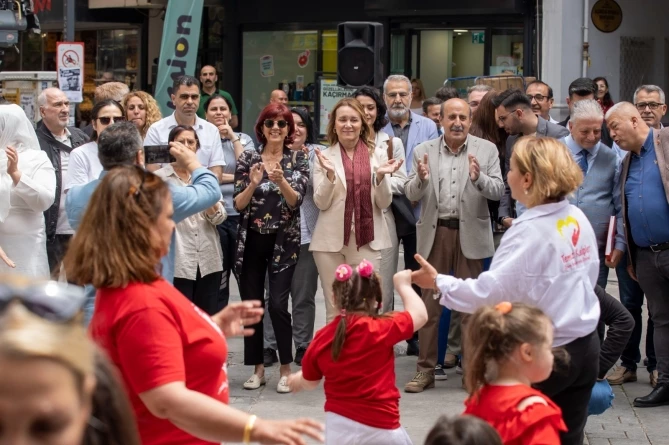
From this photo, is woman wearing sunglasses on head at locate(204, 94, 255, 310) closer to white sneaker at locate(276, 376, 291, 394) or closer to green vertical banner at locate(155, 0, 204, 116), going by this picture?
white sneaker at locate(276, 376, 291, 394)

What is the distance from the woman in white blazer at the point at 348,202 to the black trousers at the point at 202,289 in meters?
0.74

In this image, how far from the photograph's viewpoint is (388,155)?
7914mm

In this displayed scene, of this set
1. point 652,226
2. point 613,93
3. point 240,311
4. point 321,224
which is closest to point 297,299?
point 321,224

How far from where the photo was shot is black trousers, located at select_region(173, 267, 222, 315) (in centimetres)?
747

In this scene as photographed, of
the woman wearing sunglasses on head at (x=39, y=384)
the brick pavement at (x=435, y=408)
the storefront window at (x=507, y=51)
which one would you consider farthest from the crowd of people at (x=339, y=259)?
the storefront window at (x=507, y=51)

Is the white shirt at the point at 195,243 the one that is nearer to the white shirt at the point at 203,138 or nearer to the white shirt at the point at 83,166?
the white shirt at the point at 83,166

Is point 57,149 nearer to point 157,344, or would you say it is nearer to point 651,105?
point 651,105

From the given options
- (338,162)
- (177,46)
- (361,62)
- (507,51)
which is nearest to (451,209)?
(338,162)

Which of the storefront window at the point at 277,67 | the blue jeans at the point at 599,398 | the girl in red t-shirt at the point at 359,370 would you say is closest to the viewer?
the girl in red t-shirt at the point at 359,370

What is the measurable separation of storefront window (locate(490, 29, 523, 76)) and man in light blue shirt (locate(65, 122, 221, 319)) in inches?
480

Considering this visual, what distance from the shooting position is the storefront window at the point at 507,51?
16844mm

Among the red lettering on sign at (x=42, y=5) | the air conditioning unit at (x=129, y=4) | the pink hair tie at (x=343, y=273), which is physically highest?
the red lettering on sign at (x=42, y=5)

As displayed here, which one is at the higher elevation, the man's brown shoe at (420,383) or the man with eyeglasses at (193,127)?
the man with eyeglasses at (193,127)

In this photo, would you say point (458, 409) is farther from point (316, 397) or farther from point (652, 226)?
point (652, 226)
